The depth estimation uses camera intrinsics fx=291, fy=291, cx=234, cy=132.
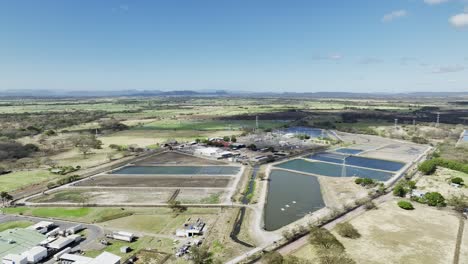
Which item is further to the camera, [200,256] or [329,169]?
[329,169]

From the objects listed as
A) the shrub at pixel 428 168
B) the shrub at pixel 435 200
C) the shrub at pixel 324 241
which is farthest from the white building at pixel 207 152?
the shrub at pixel 435 200

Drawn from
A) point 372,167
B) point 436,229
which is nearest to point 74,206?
point 436,229

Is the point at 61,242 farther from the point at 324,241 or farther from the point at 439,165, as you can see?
the point at 439,165

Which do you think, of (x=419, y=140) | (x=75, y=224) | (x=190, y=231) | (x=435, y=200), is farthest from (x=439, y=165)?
(x=75, y=224)

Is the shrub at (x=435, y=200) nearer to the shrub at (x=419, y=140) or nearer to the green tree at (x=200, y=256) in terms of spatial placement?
the green tree at (x=200, y=256)

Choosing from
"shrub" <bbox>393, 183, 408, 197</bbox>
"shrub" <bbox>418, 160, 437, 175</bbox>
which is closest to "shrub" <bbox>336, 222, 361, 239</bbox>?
"shrub" <bbox>393, 183, 408, 197</bbox>
